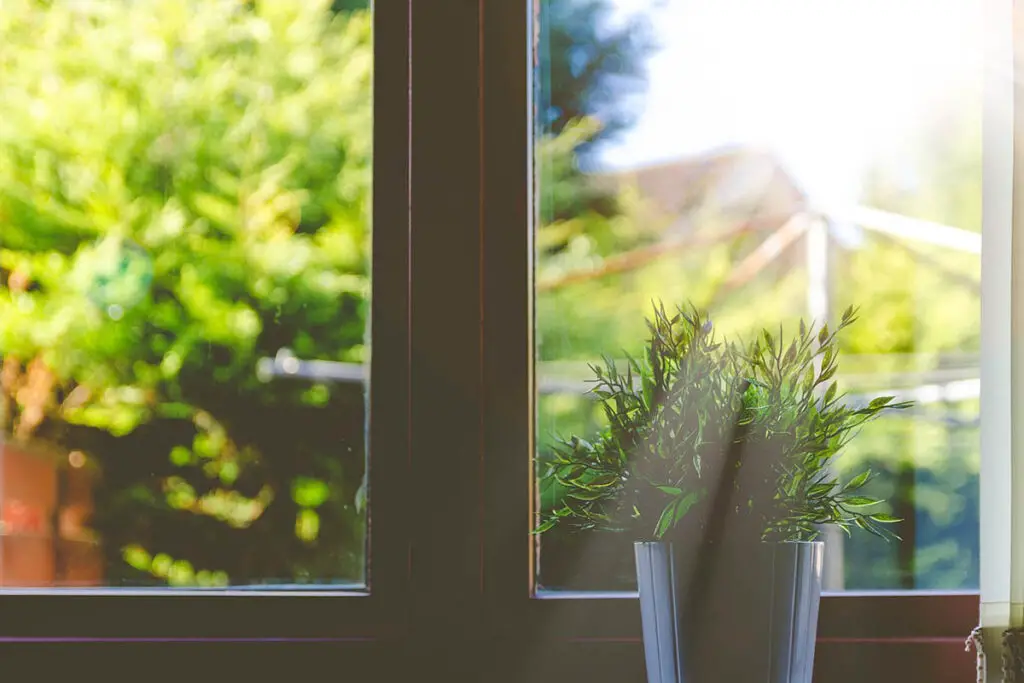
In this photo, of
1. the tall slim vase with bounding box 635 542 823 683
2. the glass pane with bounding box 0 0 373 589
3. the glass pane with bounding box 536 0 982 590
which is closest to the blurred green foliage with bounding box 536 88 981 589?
the glass pane with bounding box 536 0 982 590

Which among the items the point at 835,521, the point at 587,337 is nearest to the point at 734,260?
the point at 587,337

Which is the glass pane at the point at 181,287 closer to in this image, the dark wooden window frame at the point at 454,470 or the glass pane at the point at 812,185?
A: the dark wooden window frame at the point at 454,470

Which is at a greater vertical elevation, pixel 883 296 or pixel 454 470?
pixel 883 296

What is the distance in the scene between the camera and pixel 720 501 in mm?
890

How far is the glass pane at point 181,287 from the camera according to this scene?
125 cm

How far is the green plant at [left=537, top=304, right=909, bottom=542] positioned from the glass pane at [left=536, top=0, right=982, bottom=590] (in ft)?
1.06

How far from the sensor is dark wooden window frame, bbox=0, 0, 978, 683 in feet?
3.74

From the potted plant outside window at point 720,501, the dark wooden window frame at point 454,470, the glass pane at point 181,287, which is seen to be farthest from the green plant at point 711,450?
the glass pane at point 181,287

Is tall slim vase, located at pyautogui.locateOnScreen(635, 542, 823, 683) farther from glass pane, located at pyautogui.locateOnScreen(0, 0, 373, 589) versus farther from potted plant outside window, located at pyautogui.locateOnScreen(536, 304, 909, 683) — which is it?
glass pane, located at pyautogui.locateOnScreen(0, 0, 373, 589)

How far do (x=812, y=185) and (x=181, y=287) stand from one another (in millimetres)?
884

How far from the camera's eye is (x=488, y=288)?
120 cm

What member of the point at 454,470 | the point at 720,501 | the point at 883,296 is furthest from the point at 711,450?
the point at 883,296

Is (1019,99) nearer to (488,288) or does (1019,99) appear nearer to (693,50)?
(693,50)

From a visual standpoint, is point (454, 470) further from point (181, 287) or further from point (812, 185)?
point (812, 185)
